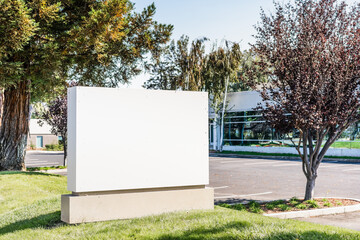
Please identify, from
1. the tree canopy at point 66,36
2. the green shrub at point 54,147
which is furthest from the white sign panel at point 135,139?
the green shrub at point 54,147

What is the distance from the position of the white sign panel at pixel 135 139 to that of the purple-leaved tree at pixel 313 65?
11.5 feet

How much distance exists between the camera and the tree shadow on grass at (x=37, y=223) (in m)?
6.68

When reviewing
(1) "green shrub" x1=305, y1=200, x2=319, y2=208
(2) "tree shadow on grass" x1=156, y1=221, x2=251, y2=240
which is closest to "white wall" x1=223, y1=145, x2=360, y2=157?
(1) "green shrub" x1=305, y1=200, x2=319, y2=208

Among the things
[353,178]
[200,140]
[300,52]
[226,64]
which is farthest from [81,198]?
[226,64]

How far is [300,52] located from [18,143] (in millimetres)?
11168

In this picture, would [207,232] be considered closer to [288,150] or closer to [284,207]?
[284,207]

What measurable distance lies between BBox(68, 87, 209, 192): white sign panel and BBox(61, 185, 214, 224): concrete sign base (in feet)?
0.42

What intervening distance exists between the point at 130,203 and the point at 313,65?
5.49 m

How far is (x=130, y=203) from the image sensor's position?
6566 millimetres

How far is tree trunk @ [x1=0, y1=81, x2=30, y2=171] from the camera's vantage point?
51.6 ft

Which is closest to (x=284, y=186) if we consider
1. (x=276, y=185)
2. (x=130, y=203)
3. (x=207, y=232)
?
(x=276, y=185)

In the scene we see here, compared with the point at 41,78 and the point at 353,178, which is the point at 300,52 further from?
the point at 41,78

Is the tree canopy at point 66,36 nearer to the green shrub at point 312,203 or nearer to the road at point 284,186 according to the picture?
the road at point 284,186

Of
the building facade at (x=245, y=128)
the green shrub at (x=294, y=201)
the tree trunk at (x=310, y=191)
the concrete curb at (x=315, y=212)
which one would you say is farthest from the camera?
the building facade at (x=245, y=128)
